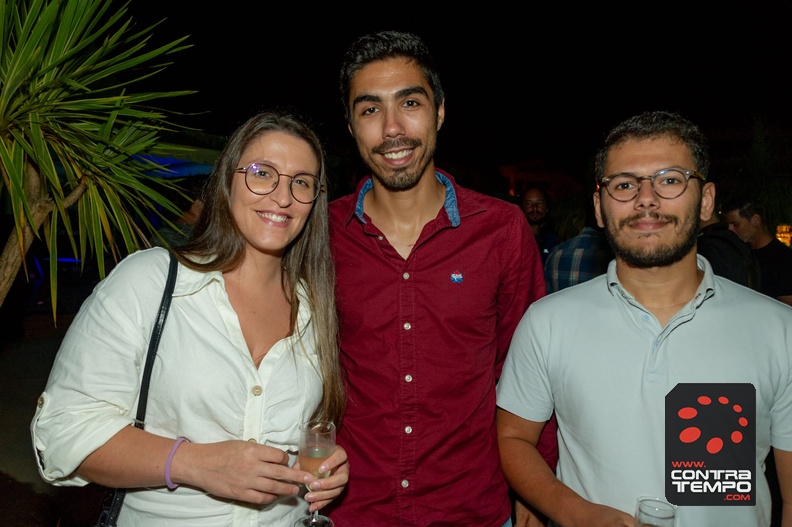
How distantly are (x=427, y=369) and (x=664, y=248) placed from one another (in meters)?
1.03

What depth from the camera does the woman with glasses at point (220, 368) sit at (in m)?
1.65

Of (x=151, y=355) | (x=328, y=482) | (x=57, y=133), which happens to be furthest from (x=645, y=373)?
(x=57, y=133)

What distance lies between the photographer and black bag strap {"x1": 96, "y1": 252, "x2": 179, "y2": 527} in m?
1.75

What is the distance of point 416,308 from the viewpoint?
93.3 inches

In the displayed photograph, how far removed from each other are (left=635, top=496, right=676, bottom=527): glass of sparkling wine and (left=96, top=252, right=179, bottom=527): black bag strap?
1.49 metres

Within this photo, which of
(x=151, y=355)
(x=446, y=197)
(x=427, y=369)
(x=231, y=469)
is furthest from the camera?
(x=446, y=197)

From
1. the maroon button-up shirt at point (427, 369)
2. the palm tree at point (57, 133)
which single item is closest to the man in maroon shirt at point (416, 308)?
the maroon button-up shirt at point (427, 369)

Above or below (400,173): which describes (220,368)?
below

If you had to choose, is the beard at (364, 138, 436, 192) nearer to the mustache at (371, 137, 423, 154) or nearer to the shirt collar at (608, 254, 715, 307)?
the mustache at (371, 137, 423, 154)

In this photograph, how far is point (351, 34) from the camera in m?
11.9

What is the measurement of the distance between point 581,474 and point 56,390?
1.75 metres

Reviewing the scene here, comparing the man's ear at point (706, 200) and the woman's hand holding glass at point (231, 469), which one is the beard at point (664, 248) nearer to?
the man's ear at point (706, 200)

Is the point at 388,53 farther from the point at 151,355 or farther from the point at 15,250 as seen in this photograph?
the point at 15,250

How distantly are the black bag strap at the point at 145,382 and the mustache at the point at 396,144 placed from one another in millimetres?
Result: 1068
